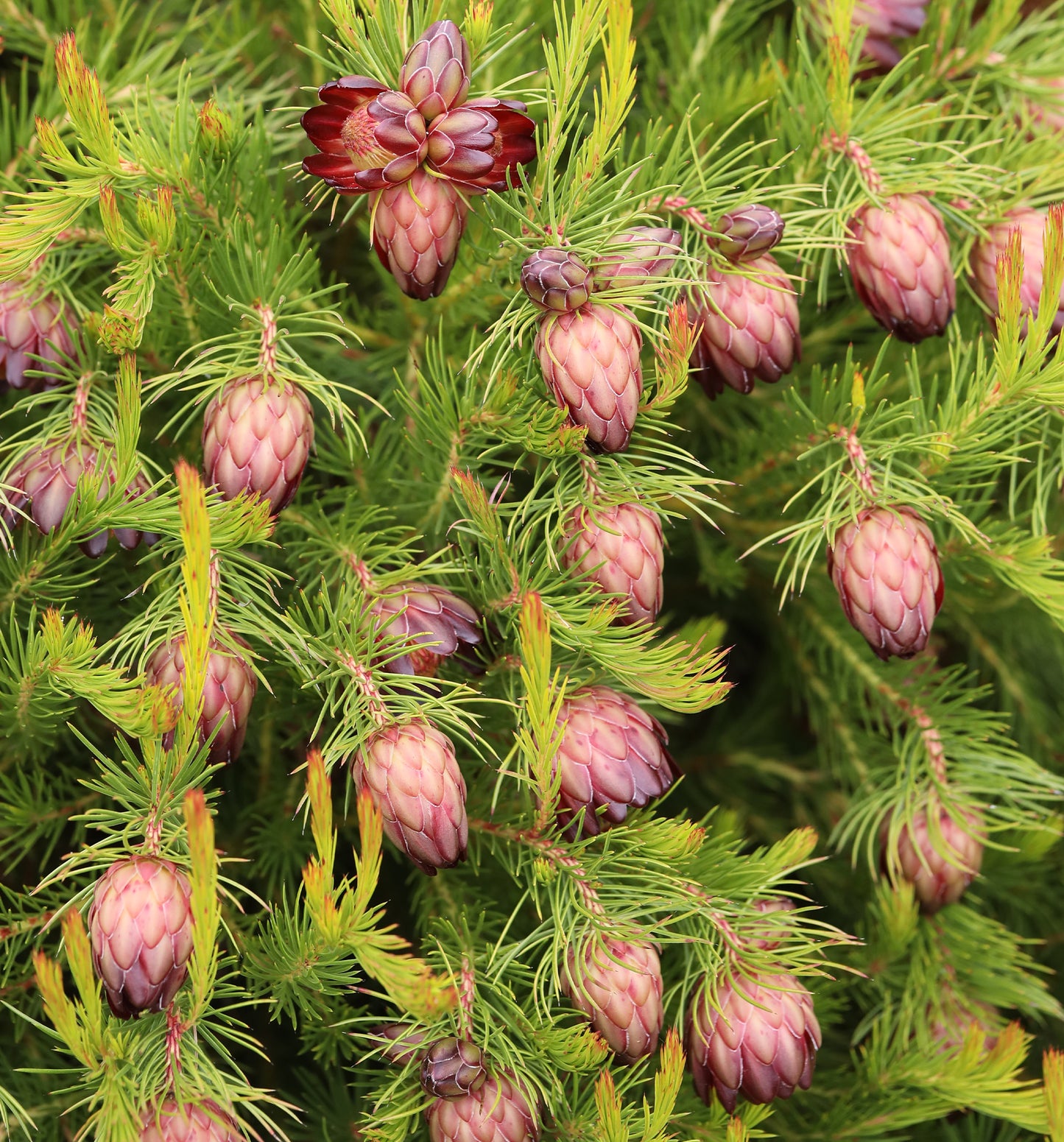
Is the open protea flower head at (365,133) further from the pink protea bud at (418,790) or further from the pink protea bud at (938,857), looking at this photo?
the pink protea bud at (938,857)

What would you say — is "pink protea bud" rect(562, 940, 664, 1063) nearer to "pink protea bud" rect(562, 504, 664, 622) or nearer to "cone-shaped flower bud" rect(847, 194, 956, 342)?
"pink protea bud" rect(562, 504, 664, 622)

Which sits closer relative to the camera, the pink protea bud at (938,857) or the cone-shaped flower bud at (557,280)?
the cone-shaped flower bud at (557,280)

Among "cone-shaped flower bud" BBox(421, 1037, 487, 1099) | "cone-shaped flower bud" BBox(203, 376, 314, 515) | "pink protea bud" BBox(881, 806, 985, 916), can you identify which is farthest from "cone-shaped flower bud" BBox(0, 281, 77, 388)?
"pink protea bud" BBox(881, 806, 985, 916)

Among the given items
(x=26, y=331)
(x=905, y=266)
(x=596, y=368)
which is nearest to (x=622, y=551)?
(x=596, y=368)

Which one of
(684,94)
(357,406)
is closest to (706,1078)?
(357,406)

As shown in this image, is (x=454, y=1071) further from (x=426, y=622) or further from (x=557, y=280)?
(x=557, y=280)

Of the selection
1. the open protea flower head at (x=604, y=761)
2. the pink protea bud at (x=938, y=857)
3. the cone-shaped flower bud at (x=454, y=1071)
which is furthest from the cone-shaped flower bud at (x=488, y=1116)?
the pink protea bud at (x=938, y=857)

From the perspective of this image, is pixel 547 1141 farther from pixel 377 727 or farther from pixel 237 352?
pixel 237 352
